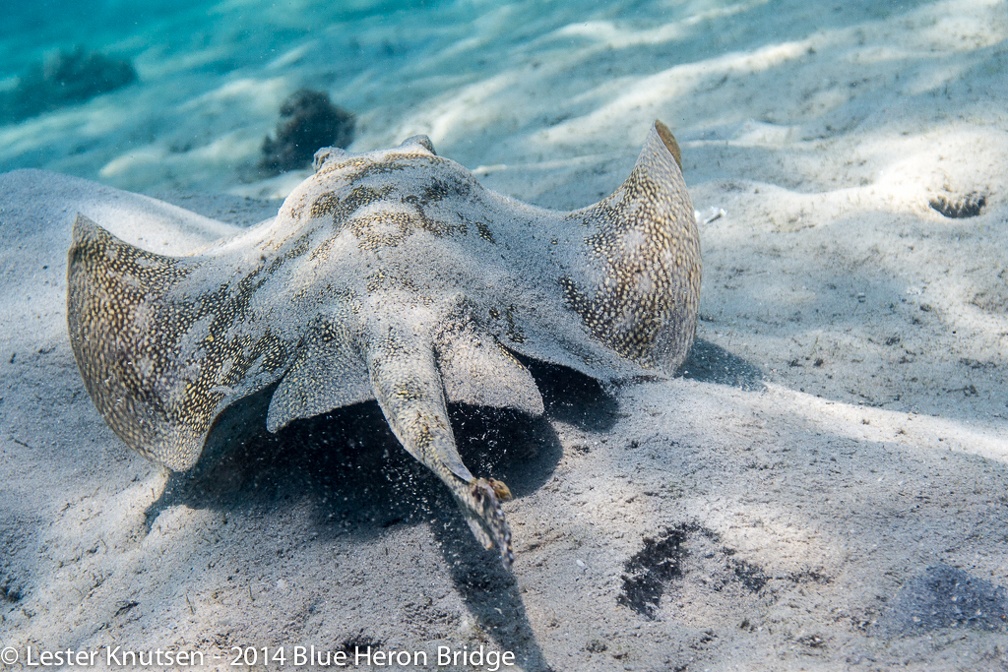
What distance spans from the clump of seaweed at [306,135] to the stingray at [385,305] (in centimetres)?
814

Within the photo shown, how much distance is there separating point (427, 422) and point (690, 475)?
118 cm

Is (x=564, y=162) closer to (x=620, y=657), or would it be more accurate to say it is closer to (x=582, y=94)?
(x=582, y=94)

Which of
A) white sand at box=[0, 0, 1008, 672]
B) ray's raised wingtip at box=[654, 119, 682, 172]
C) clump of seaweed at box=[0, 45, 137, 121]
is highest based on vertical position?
clump of seaweed at box=[0, 45, 137, 121]

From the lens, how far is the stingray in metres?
2.57

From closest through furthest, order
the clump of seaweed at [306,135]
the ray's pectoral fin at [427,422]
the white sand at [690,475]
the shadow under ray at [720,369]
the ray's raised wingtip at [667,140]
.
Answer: the ray's pectoral fin at [427,422]
the white sand at [690,475]
the shadow under ray at [720,369]
the ray's raised wingtip at [667,140]
the clump of seaweed at [306,135]

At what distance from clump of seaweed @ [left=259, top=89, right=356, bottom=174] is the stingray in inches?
320

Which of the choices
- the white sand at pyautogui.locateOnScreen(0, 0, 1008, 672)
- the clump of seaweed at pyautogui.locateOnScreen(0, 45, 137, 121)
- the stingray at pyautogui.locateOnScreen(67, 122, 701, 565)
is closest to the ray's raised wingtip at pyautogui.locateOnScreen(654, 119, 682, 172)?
the stingray at pyautogui.locateOnScreen(67, 122, 701, 565)

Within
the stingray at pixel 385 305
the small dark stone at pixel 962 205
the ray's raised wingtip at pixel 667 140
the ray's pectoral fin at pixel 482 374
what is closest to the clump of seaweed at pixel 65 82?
the stingray at pixel 385 305

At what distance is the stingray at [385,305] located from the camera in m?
2.57

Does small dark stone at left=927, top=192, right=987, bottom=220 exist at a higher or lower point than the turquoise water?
lower

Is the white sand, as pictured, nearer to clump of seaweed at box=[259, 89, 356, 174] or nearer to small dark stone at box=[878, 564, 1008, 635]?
small dark stone at box=[878, 564, 1008, 635]

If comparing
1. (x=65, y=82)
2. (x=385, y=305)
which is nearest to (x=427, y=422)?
(x=385, y=305)

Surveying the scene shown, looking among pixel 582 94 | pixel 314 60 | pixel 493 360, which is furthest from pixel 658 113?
pixel 314 60

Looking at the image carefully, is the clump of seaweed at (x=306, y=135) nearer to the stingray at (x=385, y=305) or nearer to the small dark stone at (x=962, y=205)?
the stingray at (x=385, y=305)
